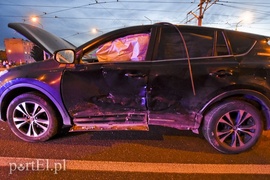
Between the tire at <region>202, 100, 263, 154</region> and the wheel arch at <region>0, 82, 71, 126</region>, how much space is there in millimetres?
2001

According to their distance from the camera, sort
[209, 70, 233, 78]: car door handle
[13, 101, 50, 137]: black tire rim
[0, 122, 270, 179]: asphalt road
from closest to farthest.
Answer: [0, 122, 270, 179]: asphalt road < [209, 70, 233, 78]: car door handle < [13, 101, 50, 137]: black tire rim

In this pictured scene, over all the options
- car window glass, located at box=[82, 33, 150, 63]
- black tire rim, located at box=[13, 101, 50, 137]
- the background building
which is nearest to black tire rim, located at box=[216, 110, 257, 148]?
car window glass, located at box=[82, 33, 150, 63]

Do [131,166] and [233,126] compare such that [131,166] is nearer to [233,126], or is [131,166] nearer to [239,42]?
[233,126]

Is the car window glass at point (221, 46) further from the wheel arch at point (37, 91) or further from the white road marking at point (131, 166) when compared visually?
the wheel arch at point (37, 91)

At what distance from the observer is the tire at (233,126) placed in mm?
2756

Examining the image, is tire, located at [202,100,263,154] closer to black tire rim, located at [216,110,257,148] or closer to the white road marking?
black tire rim, located at [216,110,257,148]

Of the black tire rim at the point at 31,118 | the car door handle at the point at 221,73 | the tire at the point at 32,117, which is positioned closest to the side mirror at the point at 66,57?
the tire at the point at 32,117

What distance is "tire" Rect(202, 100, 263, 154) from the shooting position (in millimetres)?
2756

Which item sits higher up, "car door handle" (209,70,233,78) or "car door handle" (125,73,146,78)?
"car door handle" (209,70,233,78)

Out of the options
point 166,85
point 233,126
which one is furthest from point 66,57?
point 233,126

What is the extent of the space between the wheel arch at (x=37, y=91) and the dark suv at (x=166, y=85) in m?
0.01

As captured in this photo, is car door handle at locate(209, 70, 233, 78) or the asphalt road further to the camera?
car door handle at locate(209, 70, 233, 78)

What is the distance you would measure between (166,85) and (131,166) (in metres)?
1.12

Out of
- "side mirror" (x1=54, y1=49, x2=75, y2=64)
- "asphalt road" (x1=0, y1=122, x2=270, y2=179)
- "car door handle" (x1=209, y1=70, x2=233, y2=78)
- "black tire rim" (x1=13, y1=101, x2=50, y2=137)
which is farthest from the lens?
"black tire rim" (x1=13, y1=101, x2=50, y2=137)
